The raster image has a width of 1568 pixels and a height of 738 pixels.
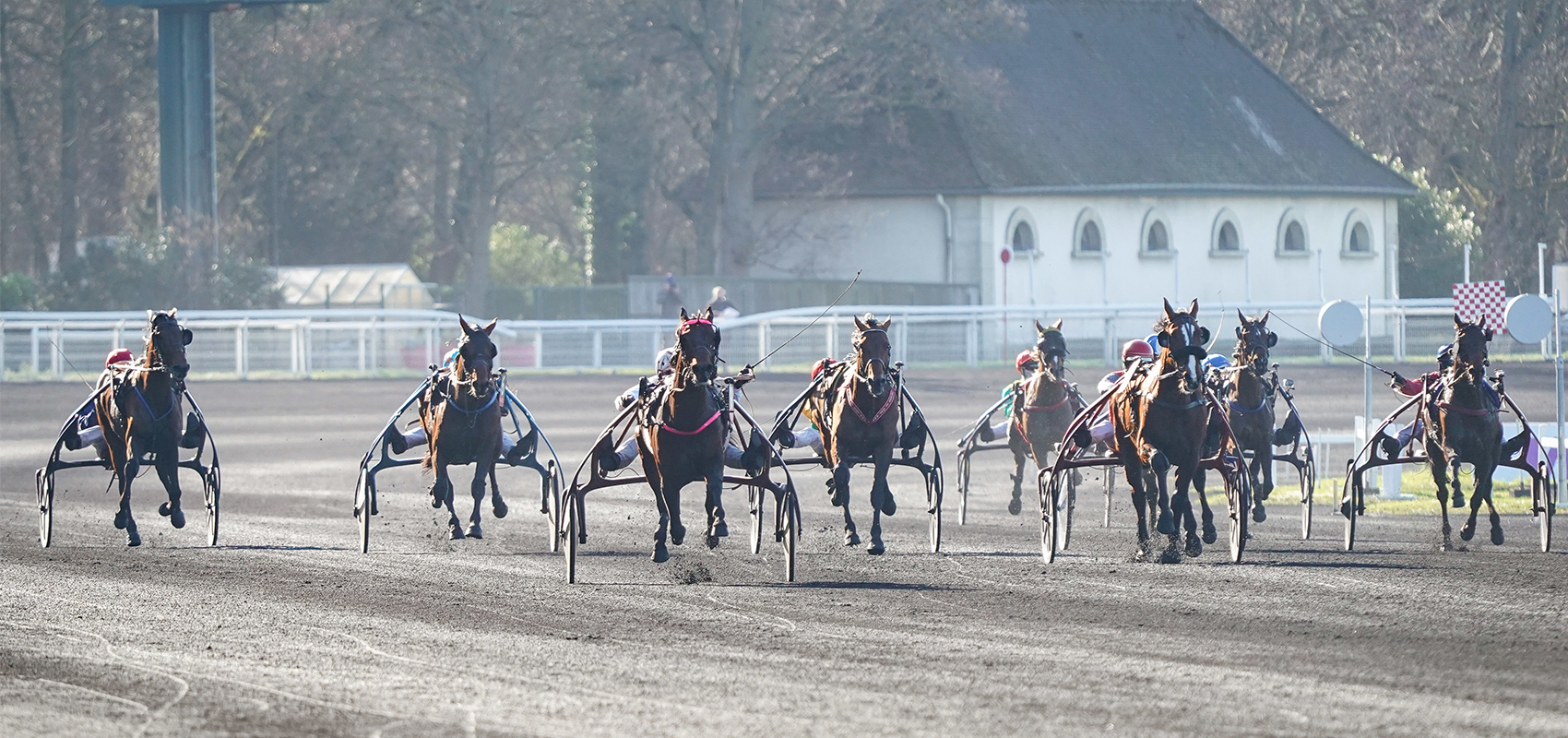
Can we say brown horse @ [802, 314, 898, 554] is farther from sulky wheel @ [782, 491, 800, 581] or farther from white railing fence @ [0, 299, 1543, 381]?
white railing fence @ [0, 299, 1543, 381]

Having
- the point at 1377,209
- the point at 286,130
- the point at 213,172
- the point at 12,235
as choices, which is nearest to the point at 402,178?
the point at 286,130

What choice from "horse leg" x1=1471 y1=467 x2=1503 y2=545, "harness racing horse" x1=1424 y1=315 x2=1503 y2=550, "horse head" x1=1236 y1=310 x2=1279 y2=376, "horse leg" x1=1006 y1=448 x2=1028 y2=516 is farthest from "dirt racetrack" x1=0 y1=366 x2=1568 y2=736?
"horse head" x1=1236 y1=310 x2=1279 y2=376

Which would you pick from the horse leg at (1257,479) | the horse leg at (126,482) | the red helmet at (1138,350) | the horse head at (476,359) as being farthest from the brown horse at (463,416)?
the horse leg at (1257,479)

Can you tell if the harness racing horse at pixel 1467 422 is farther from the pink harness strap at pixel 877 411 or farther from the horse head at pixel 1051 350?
the pink harness strap at pixel 877 411

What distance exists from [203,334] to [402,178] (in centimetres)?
1679

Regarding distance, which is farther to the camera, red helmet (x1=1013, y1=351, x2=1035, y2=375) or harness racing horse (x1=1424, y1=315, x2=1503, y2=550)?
red helmet (x1=1013, y1=351, x2=1035, y2=375)

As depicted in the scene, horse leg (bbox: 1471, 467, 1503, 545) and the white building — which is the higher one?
the white building

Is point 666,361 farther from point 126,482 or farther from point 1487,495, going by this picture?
point 1487,495

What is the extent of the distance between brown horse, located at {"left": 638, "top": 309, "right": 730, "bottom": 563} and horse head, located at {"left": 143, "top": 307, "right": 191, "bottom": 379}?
3.52 metres

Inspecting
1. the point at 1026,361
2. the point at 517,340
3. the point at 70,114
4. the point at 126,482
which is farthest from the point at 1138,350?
the point at 70,114

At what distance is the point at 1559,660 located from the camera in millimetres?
8727

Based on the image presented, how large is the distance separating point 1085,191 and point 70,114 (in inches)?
768

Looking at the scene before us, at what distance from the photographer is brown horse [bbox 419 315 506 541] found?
44.9 ft

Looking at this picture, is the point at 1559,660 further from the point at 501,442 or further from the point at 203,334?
the point at 203,334
